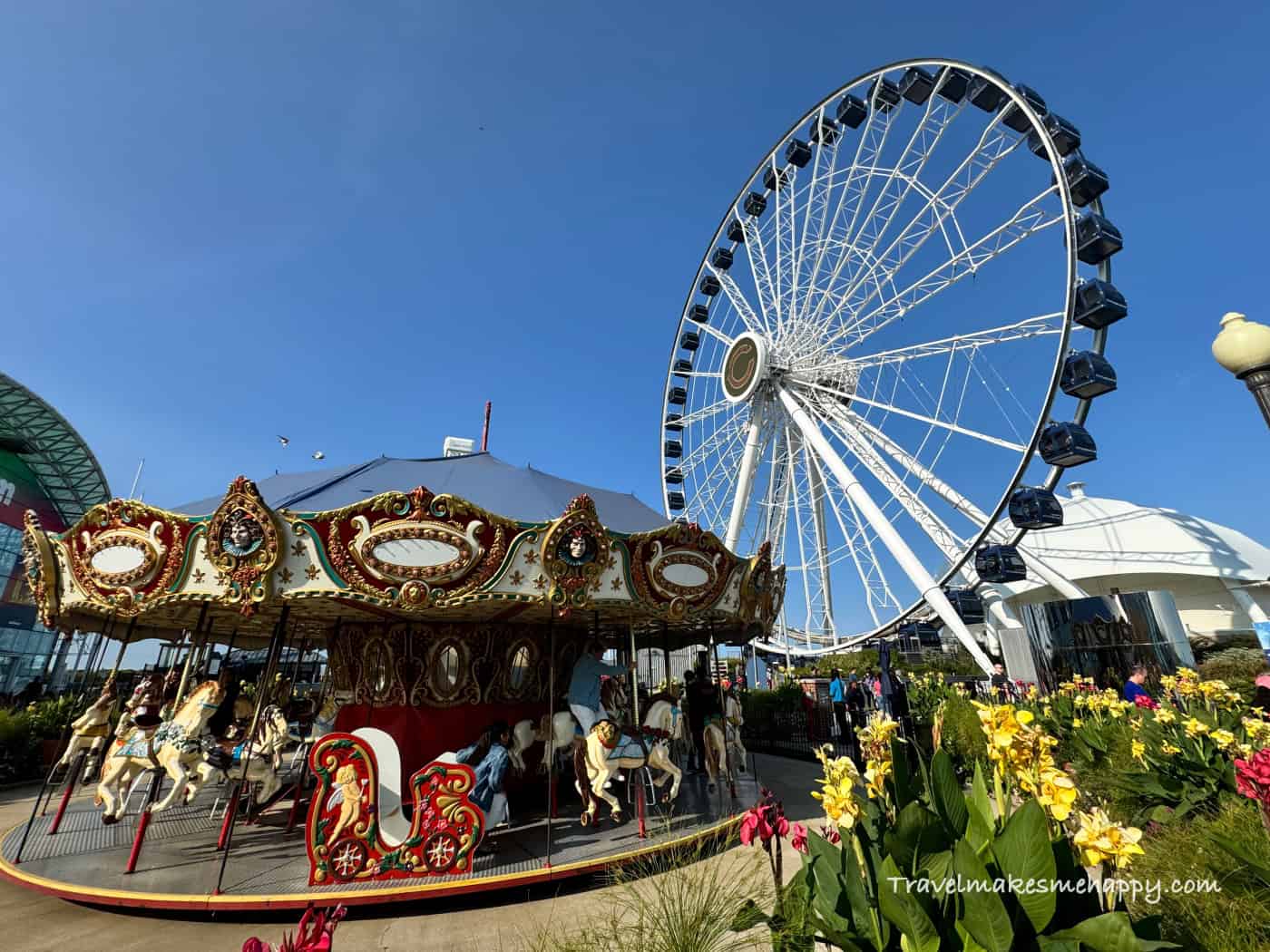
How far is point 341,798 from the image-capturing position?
218 inches

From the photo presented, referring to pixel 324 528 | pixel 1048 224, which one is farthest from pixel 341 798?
pixel 1048 224

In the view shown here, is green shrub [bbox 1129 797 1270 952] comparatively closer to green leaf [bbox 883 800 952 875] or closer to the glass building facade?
green leaf [bbox 883 800 952 875]

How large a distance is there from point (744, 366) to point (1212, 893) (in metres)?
17.8

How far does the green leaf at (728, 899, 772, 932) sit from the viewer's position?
3.08 meters

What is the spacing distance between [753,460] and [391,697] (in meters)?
14.0

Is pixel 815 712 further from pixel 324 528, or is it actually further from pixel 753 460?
pixel 324 528

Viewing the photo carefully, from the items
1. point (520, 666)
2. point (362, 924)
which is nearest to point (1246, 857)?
point (362, 924)

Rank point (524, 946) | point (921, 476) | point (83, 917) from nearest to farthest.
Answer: point (524, 946) < point (83, 917) < point (921, 476)

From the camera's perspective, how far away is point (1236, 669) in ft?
54.7

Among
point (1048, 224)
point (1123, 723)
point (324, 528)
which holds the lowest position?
point (1123, 723)

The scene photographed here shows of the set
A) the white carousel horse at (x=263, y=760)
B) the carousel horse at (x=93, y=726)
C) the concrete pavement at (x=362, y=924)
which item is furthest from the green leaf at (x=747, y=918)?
the carousel horse at (x=93, y=726)

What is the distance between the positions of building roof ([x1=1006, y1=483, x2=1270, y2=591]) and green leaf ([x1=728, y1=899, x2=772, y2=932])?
112 feet

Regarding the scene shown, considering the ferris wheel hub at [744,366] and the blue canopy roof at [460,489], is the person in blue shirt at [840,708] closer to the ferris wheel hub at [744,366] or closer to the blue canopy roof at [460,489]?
the blue canopy roof at [460,489]

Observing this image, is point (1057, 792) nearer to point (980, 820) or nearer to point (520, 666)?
point (980, 820)
